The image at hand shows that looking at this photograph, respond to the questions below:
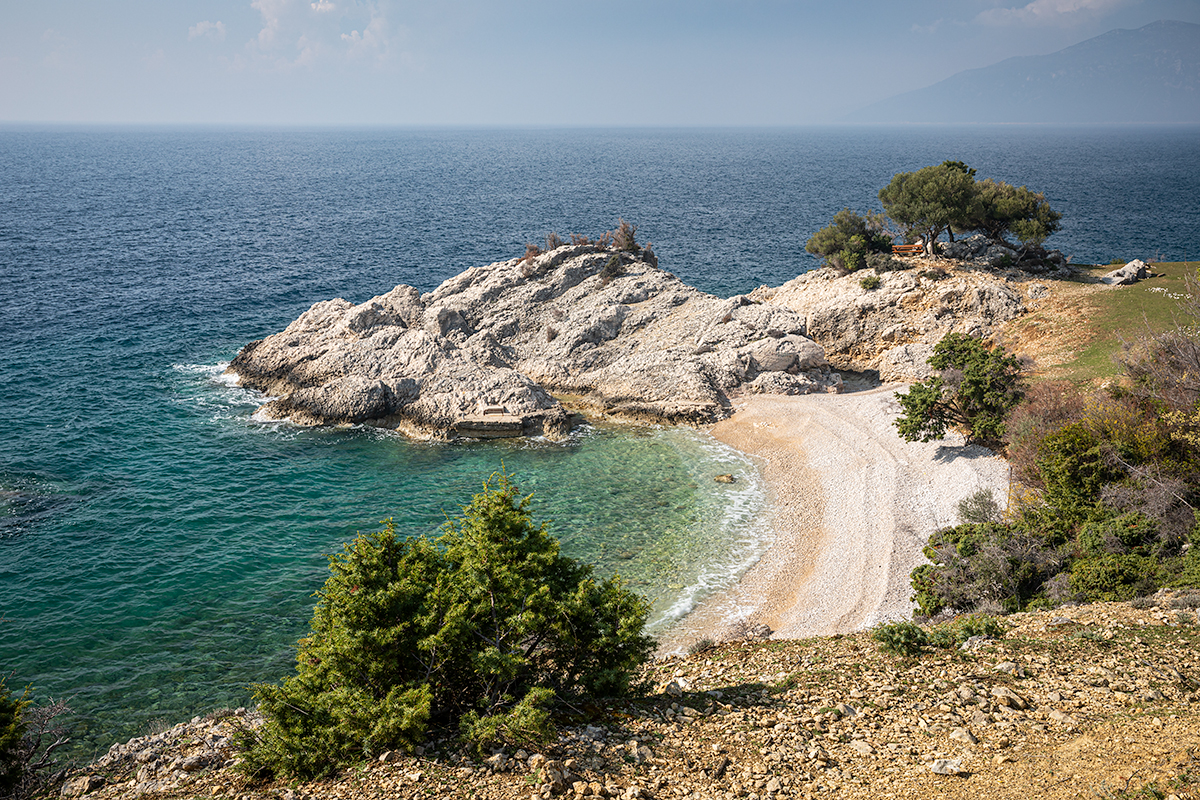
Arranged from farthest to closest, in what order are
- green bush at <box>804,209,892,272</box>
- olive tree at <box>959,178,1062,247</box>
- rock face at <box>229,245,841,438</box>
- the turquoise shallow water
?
green bush at <box>804,209,892,272</box>
olive tree at <box>959,178,1062,247</box>
rock face at <box>229,245,841,438</box>
the turquoise shallow water

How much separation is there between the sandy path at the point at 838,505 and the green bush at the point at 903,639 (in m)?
7.74

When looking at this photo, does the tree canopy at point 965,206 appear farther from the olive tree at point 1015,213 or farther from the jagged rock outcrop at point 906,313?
the jagged rock outcrop at point 906,313

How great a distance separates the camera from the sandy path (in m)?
28.8

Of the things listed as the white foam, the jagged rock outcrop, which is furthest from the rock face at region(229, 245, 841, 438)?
the white foam

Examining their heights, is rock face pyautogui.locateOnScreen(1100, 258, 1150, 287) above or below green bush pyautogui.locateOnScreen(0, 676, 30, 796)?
above

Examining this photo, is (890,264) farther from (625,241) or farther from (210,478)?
(210,478)

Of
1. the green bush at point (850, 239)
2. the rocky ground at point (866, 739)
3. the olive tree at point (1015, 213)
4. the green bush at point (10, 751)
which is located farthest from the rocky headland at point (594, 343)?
the green bush at point (10, 751)

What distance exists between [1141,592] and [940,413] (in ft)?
63.9

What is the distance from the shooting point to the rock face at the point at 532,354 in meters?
46.9

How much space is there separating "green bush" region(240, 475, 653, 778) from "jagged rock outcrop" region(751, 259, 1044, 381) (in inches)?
1698

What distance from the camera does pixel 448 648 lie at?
47.8 ft

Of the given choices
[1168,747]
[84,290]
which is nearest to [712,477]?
[1168,747]

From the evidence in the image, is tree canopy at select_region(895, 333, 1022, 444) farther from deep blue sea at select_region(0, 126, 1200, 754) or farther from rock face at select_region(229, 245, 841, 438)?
rock face at select_region(229, 245, 841, 438)

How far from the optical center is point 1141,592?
2119cm
